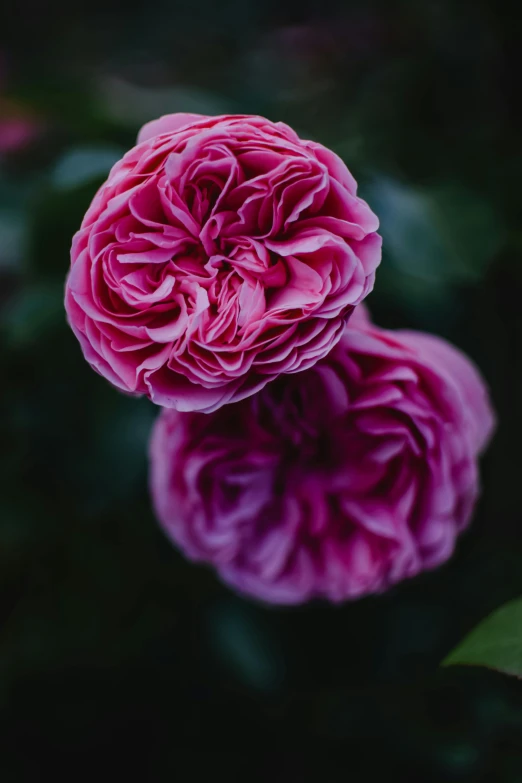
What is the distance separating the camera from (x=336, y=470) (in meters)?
0.50

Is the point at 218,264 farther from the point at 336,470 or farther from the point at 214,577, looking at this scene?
the point at 214,577

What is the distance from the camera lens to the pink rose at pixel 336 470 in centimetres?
46

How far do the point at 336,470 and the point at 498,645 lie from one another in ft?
0.48

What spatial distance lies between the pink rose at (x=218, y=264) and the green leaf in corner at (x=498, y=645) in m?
0.17

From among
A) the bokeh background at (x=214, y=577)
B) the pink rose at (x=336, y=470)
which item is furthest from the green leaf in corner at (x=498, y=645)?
the bokeh background at (x=214, y=577)

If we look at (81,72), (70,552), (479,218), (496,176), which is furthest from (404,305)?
(81,72)

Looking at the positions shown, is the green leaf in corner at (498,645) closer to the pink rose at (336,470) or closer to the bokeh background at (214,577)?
the pink rose at (336,470)

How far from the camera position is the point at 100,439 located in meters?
0.65

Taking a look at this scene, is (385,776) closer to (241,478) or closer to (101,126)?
(241,478)

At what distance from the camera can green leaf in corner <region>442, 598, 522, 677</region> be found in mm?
380

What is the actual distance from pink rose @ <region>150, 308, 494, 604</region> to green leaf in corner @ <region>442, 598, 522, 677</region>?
0.08 meters

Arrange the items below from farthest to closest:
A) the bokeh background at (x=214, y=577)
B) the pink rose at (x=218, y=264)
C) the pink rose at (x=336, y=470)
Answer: the bokeh background at (x=214, y=577) → the pink rose at (x=336, y=470) → the pink rose at (x=218, y=264)

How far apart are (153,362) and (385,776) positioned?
0.44 meters

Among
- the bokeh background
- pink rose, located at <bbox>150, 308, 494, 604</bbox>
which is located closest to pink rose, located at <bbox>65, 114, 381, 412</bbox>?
pink rose, located at <bbox>150, 308, 494, 604</bbox>
